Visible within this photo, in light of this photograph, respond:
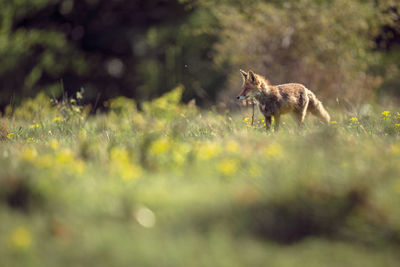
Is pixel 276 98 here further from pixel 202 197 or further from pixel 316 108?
pixel 202 197

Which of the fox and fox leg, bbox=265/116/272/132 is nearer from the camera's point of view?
fox leg, bbox=265/116/272/132

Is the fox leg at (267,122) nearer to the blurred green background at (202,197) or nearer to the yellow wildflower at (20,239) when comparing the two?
the blurred green background at (202,197)

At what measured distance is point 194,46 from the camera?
17672 millimetres

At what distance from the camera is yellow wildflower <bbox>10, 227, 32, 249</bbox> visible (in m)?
2.67

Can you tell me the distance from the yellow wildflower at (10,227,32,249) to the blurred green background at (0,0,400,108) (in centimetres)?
1083

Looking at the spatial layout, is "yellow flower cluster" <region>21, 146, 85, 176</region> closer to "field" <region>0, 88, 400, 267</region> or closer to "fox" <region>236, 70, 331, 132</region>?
"field" <region>0, 88, 400, 267</region>

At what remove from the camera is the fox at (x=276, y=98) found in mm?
6891

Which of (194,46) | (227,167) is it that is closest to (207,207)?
(227,167)

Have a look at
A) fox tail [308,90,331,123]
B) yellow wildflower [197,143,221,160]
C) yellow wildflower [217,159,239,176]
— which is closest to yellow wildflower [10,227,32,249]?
yellow wildflower [217,159,239,176]

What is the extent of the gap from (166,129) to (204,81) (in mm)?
11967

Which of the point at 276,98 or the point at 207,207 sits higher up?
the point at 207,207

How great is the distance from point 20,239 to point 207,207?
4.31 ft

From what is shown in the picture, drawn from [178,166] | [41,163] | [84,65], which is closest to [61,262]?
[41,163]

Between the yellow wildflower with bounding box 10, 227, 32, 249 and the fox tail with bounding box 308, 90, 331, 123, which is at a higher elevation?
the yellow wildflower with bounding box 10, 227, 32, 249
